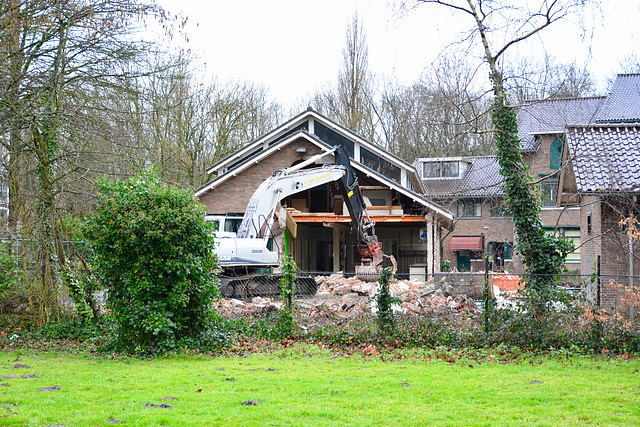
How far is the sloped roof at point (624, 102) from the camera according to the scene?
99.2 ft

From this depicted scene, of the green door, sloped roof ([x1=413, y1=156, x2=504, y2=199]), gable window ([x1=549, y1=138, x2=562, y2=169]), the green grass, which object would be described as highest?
gable window ([x1=549, y1=138, x2=562, y2=169])

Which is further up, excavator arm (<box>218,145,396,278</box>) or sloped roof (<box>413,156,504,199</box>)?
sloped roof (<box>413,156,504,199</box>)

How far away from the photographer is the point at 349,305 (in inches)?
638

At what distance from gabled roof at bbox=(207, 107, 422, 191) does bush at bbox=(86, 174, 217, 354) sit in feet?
60.8

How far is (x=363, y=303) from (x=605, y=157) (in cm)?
720

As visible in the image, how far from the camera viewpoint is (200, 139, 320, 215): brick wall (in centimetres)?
3019

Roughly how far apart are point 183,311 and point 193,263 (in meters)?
1.08

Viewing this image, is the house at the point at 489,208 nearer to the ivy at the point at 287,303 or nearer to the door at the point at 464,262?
the door at the point at 464,262

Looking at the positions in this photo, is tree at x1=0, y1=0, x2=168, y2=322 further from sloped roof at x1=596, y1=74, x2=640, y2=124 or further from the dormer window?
the dormer window

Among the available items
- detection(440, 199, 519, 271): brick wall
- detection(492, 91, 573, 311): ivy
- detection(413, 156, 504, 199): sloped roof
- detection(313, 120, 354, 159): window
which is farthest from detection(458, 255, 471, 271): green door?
detection(492, 91, 573, 311): ivy

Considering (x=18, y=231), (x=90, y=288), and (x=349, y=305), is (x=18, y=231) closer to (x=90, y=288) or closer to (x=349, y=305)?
(x=90, y=288)

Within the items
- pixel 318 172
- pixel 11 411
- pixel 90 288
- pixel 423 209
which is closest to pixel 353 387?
pixel 11 411

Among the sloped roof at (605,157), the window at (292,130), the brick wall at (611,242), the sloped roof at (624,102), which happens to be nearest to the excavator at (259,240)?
the brick wall at (611,242)

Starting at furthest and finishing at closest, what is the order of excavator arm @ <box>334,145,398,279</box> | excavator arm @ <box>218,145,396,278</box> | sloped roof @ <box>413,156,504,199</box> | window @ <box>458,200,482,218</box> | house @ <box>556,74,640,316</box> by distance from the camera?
1. sloped roof @ <box>413,156,504,199</box>
2. window @ <box>458,200,482,218</box>
3. excavator arm @ <box>334,145,398,279</box>
4. excavator arm @ <box>218,145,396,278</box>
5. house @ <box>556,74,640,316</box>
